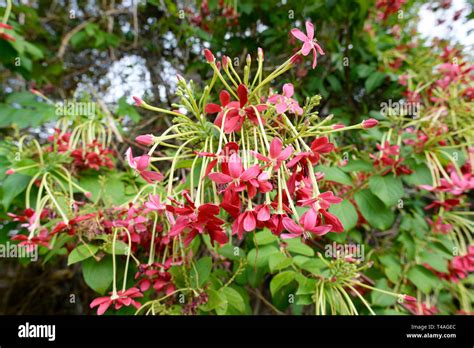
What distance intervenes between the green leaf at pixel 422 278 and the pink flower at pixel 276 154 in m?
1.03

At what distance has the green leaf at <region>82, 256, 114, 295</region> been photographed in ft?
2.95

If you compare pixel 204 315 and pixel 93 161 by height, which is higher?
pixel 93 161

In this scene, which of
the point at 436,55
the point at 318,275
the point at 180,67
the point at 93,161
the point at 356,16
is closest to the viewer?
the point at 318,275

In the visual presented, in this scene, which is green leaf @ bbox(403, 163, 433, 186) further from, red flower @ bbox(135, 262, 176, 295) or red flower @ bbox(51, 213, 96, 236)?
red flower @ bbox(51, 213, 96, 236)

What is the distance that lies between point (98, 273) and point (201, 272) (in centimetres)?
26

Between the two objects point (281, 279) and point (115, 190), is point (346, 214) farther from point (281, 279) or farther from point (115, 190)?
point (115, 190)

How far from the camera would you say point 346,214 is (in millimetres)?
1127

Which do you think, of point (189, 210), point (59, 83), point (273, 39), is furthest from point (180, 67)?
point (189, 210)

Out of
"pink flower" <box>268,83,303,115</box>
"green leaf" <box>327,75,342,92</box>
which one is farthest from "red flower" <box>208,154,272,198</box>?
"green leaf" <box>327,75,342,92</box>

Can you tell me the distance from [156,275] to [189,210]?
1.37 ft

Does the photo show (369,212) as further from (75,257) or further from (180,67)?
(180,67)

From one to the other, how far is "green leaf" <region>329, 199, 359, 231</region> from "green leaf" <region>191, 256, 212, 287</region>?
432mm

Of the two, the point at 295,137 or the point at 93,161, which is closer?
the point at 295,137

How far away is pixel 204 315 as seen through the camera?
91 centimetres
